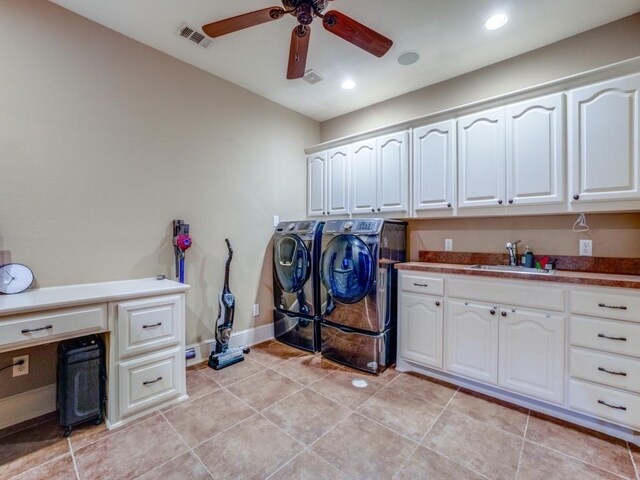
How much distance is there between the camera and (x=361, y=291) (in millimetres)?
2594

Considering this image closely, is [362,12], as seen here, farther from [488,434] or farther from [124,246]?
[488,434]

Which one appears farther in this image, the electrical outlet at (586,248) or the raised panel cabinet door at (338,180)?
the raised panel cabinet door at (338,180)

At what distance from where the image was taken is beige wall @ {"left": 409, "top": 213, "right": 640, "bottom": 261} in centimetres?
209

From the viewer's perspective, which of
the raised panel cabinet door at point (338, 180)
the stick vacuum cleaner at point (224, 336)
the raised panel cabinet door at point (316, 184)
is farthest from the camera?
the raised panel cabinet door at point (316, 184)

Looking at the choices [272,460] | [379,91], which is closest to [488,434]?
[272,460]

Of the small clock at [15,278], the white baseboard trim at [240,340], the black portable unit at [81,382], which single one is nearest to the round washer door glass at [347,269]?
A: the white baseboard trim at [240,340]

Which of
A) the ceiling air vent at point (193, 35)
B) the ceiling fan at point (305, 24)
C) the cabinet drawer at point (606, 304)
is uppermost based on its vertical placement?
the ceiling air vent at point (193, 35)

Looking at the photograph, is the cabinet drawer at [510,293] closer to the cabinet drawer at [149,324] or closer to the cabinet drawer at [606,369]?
the cabinet drawer at [606,369]

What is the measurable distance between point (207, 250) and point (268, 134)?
1.47m

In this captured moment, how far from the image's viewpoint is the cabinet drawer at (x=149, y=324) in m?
1.86

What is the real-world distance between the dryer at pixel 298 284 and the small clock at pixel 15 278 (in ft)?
6.36

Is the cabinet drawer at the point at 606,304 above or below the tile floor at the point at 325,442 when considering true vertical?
above

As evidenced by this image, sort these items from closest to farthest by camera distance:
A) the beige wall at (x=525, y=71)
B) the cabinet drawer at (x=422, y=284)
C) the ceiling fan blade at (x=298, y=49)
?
the ceiling fan blade at (x=298, y=49) → the beige wall at (x=525, y=71) → the cabinet drawer at (x=422, y=284)

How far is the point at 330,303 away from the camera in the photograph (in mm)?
2842
